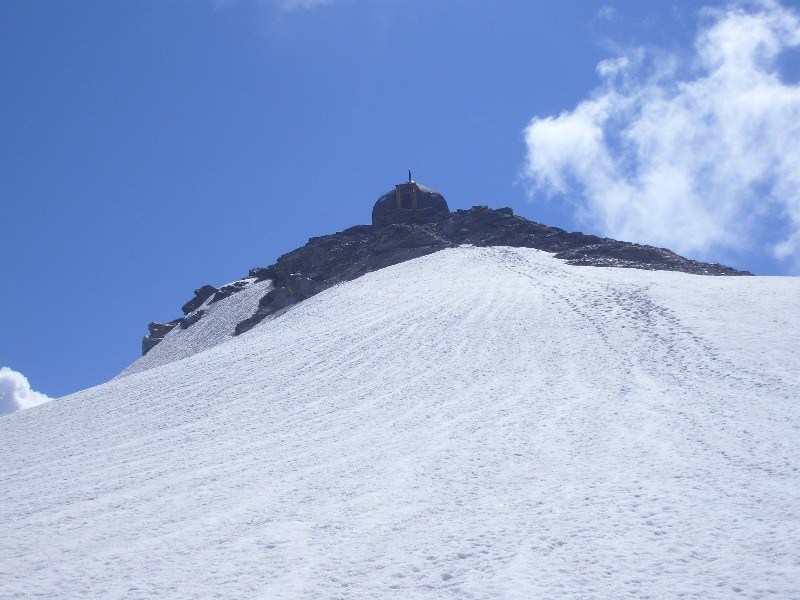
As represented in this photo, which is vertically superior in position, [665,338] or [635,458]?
[665,338]

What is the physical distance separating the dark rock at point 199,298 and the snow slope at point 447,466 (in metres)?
30.3

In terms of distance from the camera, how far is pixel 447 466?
10930 mm

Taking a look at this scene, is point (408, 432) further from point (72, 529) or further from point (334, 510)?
point (72, 529)

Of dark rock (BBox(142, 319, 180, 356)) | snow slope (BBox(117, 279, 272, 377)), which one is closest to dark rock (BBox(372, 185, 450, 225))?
snow slope (BBox(117, 279, 272, 377))

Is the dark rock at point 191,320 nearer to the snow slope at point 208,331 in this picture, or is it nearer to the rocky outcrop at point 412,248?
the rocky outcrop at point 412,248

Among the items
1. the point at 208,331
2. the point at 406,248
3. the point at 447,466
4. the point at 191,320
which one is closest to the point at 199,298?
the point at 191,320

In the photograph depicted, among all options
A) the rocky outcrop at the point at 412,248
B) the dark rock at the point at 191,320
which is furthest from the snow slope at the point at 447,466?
the dark rock at the point at 191,320

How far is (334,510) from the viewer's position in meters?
9.59

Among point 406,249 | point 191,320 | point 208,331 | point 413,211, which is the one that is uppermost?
point 413,211

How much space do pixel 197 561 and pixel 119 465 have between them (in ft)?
16.7

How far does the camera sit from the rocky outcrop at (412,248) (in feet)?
104

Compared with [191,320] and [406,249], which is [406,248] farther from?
[191,320]

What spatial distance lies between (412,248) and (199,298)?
19.8 m

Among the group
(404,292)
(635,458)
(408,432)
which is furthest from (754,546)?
(404,292)
